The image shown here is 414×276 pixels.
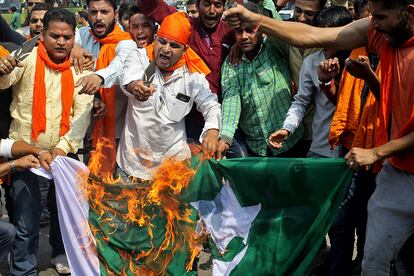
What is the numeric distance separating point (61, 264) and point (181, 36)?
199 centimetres

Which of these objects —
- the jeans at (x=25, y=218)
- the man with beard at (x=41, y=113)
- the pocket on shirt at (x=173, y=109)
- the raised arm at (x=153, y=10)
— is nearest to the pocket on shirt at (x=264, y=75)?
the pocket on shirt at (x=173, y=109)

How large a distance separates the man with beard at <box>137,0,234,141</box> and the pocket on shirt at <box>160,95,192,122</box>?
25cm

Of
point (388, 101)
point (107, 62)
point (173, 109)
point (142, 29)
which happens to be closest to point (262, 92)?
point (173, 109)

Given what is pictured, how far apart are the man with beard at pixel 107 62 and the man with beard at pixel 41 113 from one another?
233mm

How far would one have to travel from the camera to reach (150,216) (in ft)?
14.4

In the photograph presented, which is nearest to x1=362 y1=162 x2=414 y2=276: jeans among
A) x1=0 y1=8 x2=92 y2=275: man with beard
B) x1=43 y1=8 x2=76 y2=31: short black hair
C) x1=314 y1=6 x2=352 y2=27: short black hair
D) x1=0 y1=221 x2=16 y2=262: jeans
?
x1=314 y1=6 x2=352 y2=27: short black hair

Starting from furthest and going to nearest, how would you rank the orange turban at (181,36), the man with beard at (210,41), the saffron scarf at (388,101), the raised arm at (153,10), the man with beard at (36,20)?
the man with beard at (36,20) → the raised arm at (153,10) → the man with beard at (210,41) → the orange turban at (181,36) → the saffron scarf at (388,101)

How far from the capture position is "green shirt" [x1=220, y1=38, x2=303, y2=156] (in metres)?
5.02

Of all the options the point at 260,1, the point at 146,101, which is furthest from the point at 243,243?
the point at 260,1

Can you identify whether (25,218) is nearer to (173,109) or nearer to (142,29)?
(173,109)

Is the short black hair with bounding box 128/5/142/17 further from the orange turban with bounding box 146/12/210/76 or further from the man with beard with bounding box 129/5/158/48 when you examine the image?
the orange turban with bounding box 146/12/210/76

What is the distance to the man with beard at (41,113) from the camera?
4758 millimetres

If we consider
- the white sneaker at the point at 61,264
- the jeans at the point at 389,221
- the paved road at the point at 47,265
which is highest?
the jeans at the point at 389,221

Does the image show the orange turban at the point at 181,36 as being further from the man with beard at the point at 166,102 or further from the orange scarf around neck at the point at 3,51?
the orange scarf around neck at the point at 3,51
